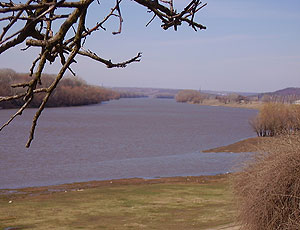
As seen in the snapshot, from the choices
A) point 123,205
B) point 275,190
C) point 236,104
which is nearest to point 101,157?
point 123,205

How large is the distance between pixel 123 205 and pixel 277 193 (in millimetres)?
8263

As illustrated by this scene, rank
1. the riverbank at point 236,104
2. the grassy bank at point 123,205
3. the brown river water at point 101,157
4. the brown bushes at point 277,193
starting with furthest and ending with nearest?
the riverbank at point 236,104
the brown river water at point 101,157
the grassy bank at point 123,205
the brown bushes at point 277,193

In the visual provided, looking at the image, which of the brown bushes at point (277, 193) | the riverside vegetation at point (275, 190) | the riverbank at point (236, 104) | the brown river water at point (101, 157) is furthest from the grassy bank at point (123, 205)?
the riverbank at point (236, 104)

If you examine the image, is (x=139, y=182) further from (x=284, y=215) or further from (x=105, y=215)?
(x=284, y=215)

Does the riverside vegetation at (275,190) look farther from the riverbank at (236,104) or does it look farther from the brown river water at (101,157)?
the riverbank at (236,104)

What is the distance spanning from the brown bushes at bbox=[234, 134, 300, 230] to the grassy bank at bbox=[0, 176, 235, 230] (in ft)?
8.86

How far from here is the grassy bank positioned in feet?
45.5

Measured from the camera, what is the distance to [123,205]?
56.1 feet

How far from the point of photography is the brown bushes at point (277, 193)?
31.9 feet

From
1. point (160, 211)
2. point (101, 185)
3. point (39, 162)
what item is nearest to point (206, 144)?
point (39, 162)

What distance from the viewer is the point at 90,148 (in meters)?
35.1

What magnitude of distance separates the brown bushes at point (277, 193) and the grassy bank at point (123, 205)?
8.86 feet

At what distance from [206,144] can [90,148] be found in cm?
1072

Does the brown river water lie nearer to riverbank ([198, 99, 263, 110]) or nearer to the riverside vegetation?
the riverside vegetation
